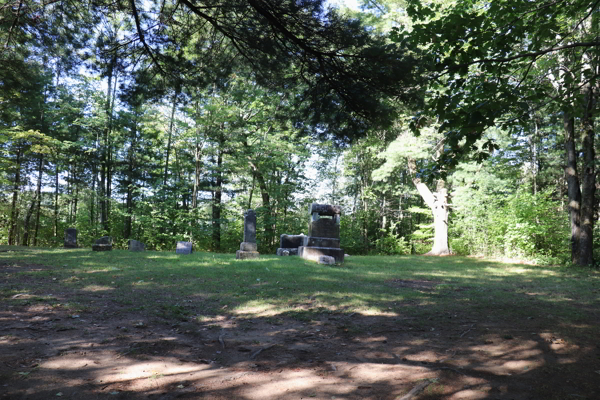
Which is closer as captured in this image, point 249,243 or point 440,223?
point 249,243

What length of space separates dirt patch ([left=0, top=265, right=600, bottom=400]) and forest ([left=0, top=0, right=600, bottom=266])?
7.86 ft

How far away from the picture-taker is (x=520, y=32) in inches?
181

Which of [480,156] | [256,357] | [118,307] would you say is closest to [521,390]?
[256,357]

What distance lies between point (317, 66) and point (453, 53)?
1764mm

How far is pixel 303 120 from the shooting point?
5.36m

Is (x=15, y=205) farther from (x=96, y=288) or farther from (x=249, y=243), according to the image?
(x=96, y=288)

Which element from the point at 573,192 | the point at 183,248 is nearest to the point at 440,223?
the point at 573,192

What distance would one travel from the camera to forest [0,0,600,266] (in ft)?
15.1

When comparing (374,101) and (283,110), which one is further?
(283,110)

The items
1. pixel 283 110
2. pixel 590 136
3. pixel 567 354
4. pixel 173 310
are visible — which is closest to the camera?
pixel 567 354

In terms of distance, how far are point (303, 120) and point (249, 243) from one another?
892 cm

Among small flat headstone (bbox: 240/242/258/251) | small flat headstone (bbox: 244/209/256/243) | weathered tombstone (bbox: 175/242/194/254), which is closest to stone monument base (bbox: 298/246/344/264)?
small flat headstone (bbox: 240/242/258/251)

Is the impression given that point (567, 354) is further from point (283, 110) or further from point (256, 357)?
point (283, 110)

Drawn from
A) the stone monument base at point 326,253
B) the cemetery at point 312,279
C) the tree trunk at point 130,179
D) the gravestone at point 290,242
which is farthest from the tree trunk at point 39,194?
the stone monument base at point 326,253
